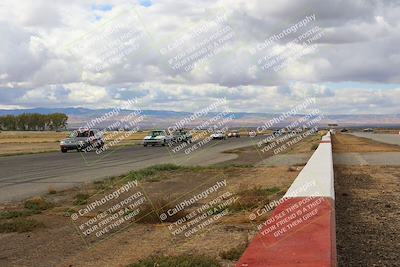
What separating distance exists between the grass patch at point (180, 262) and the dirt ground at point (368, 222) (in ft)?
4.74

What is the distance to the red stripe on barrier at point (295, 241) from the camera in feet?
11.4

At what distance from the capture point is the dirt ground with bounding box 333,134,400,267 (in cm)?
595

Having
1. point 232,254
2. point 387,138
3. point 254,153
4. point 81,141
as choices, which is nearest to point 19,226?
point 232,254

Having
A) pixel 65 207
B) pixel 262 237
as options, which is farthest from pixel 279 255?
pixel 65 207

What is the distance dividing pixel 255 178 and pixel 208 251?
431 inches

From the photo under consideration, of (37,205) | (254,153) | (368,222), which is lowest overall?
(254,153)

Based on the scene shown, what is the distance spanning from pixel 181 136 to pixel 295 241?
2136 inches

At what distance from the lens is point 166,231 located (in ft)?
26.3

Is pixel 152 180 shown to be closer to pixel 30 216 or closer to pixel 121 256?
pixel 30 216

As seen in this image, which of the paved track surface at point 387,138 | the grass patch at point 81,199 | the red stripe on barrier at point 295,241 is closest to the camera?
the red stripe on barrier at point 295,241

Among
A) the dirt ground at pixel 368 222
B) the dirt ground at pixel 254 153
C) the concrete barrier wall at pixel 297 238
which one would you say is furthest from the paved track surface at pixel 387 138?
the concrete barrier wall at pixel 297 238

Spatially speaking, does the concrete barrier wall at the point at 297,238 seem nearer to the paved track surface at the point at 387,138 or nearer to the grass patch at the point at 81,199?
the grass patch at the point at 81,199

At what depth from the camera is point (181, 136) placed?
5825 cm

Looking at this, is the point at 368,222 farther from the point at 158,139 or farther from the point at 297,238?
the point at 158,139
